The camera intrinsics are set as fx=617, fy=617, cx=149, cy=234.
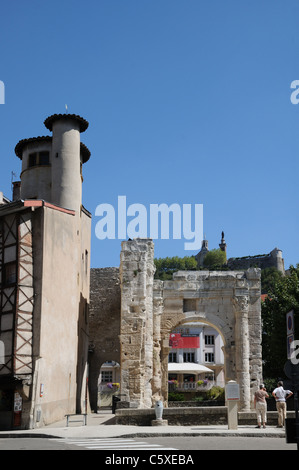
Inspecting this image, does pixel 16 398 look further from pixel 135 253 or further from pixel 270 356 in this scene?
pixel 270 356

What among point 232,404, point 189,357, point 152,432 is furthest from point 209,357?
point 152,432

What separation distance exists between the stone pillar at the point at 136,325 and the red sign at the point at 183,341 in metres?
38.1

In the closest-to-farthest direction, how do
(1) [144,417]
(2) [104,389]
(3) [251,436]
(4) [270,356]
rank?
(3) [251,436] → (1) [144,417] → (4) [270,356] → (2) [104,389]

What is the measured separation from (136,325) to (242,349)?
6317mm

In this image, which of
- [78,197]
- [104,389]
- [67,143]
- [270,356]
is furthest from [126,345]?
[104,389]

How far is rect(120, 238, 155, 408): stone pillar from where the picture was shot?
84.5 feet

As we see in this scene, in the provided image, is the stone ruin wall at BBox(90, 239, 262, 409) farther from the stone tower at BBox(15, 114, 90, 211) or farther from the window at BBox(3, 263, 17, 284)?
the stone tower at BBox(15, 114, 90, 211)

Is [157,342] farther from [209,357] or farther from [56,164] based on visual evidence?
[209,357]

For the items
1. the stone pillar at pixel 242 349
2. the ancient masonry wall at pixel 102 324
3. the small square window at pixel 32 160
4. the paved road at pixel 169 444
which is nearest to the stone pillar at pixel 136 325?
the stone pillar at pixel 242 349

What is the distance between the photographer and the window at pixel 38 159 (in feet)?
107

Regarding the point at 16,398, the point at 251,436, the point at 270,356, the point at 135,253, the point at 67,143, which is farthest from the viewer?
the point at 270,356

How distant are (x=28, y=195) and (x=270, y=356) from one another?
17.3 meters

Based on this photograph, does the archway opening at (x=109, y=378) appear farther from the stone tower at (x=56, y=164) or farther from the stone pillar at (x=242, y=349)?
the stone tower at (x=56, y=164)
